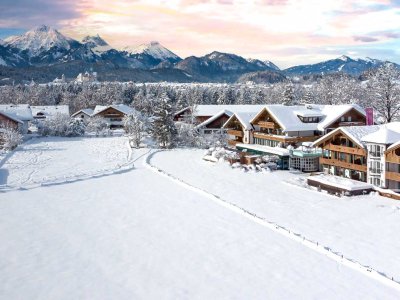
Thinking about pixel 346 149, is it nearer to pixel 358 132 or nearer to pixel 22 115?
pixel 358 132

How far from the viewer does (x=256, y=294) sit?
16828 millimetres

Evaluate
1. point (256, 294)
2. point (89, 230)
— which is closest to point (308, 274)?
point (256, 294)

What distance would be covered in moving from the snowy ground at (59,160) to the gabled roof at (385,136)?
23.1 metres

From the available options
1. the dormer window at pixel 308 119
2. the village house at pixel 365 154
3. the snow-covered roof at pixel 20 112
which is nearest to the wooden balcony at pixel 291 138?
the dormer window at pixel 308 119

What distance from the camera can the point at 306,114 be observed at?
148 feet

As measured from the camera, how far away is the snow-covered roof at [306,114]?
44.6 m

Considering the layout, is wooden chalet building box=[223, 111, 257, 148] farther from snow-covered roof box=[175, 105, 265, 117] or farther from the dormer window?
snow-covered roof box=[175, 105, 265, 117]

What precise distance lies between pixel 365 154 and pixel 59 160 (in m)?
31.1

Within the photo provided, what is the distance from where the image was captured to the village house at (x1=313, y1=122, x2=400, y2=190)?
3161 centimetres

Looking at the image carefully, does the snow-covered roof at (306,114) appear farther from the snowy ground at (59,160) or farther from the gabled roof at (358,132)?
the snowy ground at (59,160)

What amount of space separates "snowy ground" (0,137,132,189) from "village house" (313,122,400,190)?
66.2 ft

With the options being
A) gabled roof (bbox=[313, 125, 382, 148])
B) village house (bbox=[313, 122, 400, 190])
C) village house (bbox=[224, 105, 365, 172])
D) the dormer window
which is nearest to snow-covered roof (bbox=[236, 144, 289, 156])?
village house (bbox=[224, 105, 365, 172])

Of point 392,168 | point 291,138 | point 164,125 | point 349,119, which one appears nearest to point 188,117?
point 164,125

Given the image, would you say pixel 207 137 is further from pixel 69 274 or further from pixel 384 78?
pixel 69 274
